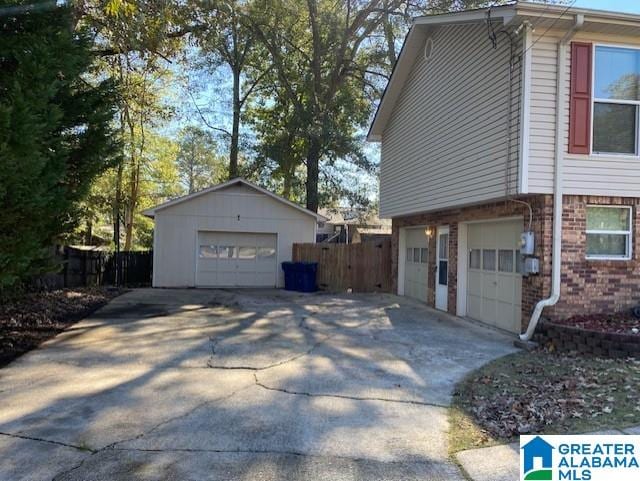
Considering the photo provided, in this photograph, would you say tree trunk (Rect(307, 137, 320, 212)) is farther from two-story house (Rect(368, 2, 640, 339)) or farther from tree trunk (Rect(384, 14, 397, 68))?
two-story house (Rect(368, 2, 640, 339))

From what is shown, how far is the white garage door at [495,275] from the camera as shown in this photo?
939 cm

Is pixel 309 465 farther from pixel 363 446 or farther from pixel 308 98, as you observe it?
pixel 308 98

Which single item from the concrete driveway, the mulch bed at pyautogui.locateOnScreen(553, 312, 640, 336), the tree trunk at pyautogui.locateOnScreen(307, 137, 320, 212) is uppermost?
the tree trunk at pyautogui.locateOnScreen(307, 137, 320, 212)

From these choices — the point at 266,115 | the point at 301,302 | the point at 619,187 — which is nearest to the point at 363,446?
the point at 619,187

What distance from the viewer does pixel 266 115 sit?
27.2m

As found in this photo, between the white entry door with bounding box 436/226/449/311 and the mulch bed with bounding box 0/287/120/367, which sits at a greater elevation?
the white entry door with bounding box 436/226/449/311

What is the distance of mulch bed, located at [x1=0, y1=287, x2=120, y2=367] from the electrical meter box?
8.14 m

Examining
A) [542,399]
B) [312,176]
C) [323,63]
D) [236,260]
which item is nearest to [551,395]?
[542,399]

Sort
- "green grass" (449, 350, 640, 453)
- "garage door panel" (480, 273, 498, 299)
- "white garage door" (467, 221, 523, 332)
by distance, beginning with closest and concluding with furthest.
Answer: "green grass" (449, 350, 640, 453), "white garage door" (467, 221, 523, 332), "garage door panel" (480, 273, 498, 299)

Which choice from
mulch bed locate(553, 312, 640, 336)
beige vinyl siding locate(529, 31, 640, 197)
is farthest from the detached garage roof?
mulch bed locate(553, 312, 640, 336)

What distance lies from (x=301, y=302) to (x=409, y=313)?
11.7ft

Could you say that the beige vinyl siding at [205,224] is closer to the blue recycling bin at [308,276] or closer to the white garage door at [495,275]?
the blue recycling bin at [308,276]

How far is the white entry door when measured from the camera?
12.2 meters

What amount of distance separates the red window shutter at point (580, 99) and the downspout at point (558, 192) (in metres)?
Result: 0.16
